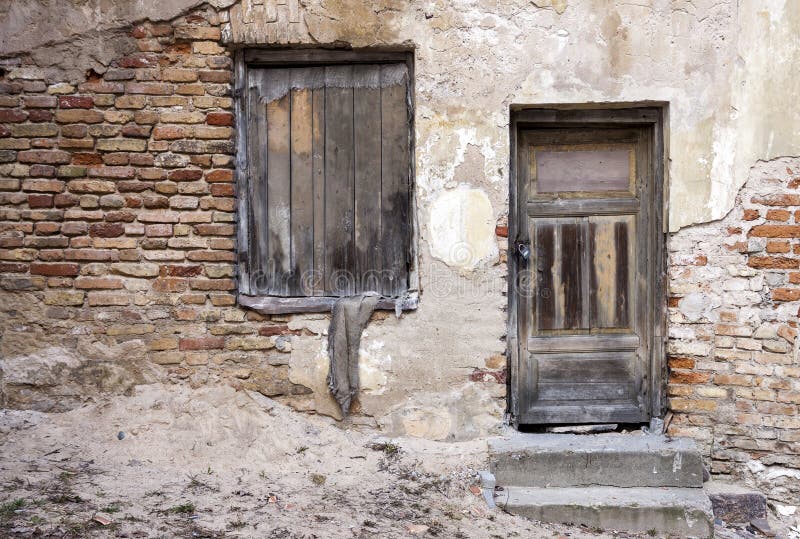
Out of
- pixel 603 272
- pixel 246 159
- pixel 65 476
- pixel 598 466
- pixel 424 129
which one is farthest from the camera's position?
pixel 603 272

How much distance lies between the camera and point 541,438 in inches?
162

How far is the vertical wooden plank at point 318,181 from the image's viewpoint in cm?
412

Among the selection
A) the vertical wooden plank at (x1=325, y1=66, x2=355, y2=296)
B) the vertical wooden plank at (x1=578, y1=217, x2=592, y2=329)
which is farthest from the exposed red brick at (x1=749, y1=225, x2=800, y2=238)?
the vertical wooden plank at (x1=325, y1=66, x2=355, y2=296)

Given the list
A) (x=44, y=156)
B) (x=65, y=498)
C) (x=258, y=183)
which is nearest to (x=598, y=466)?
(x=258, y=183)

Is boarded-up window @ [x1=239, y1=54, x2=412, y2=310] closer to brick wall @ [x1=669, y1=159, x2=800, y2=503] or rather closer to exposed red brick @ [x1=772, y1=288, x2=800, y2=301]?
brick wall @ [x1=669, y1=159, x2=800, y2=503]

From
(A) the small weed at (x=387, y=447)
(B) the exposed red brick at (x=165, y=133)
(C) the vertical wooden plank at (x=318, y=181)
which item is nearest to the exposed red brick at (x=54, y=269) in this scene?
(B) the exposed red brick at (x=165, y=133)

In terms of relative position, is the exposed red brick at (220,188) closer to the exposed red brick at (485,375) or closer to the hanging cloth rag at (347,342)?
the hanging cloth rag at (347,342)

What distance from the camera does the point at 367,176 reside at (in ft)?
13.6

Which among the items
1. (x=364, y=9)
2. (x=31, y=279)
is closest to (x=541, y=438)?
(x=364, y=9)

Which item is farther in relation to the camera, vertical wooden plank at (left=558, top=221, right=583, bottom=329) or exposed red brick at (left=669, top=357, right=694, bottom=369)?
vertical wooden plank at (left=558, top=221, right=583, bottom=329)

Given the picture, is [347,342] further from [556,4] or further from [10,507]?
[556,4]

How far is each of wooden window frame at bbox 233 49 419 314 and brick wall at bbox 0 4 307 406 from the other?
0.07 meters

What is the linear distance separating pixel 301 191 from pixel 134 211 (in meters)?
0.94

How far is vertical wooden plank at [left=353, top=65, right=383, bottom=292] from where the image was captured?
162 inches
